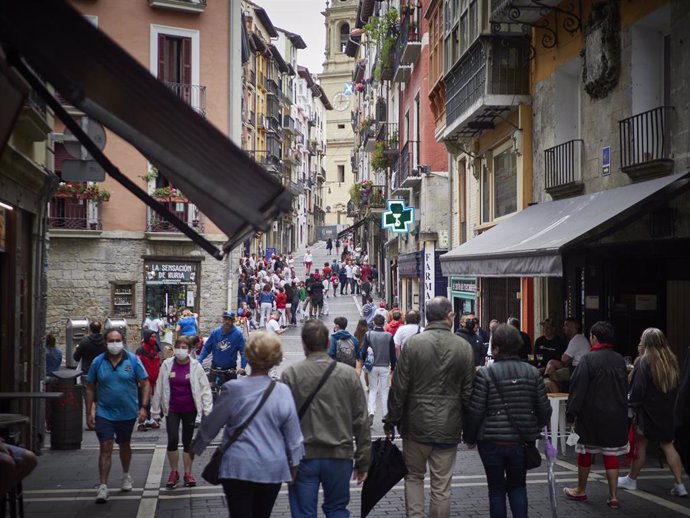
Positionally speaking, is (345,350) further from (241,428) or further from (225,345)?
(241,428)

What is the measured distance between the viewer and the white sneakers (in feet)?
29.8

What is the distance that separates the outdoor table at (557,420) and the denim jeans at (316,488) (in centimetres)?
584

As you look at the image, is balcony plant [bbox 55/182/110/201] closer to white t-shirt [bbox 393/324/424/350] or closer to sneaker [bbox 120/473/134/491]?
white t-shirt [bbox 393/324/424/350]

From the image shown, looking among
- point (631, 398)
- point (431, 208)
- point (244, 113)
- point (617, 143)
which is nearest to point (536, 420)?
point (631, 398)

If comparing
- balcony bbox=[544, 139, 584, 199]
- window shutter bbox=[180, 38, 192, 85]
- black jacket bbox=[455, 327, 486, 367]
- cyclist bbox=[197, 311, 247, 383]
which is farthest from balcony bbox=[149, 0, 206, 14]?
black jacket bbox=[455, 327, 486, 367]

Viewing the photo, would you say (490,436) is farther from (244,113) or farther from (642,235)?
(244,113)

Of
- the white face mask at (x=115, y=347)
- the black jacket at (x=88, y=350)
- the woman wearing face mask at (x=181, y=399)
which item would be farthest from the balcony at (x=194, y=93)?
the white face mask at (x=115, y=347)

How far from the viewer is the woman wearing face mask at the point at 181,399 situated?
32.2 feet

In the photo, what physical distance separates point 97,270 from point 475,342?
58.0 ft

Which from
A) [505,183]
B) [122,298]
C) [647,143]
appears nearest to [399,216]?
[122,298]

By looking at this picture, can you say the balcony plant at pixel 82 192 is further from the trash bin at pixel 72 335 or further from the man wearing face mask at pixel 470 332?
the man wearing face mask at pixel 470 332

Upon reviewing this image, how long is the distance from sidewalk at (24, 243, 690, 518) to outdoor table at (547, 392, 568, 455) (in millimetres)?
271

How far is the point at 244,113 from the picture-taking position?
175ft

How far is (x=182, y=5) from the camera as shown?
2958cm
